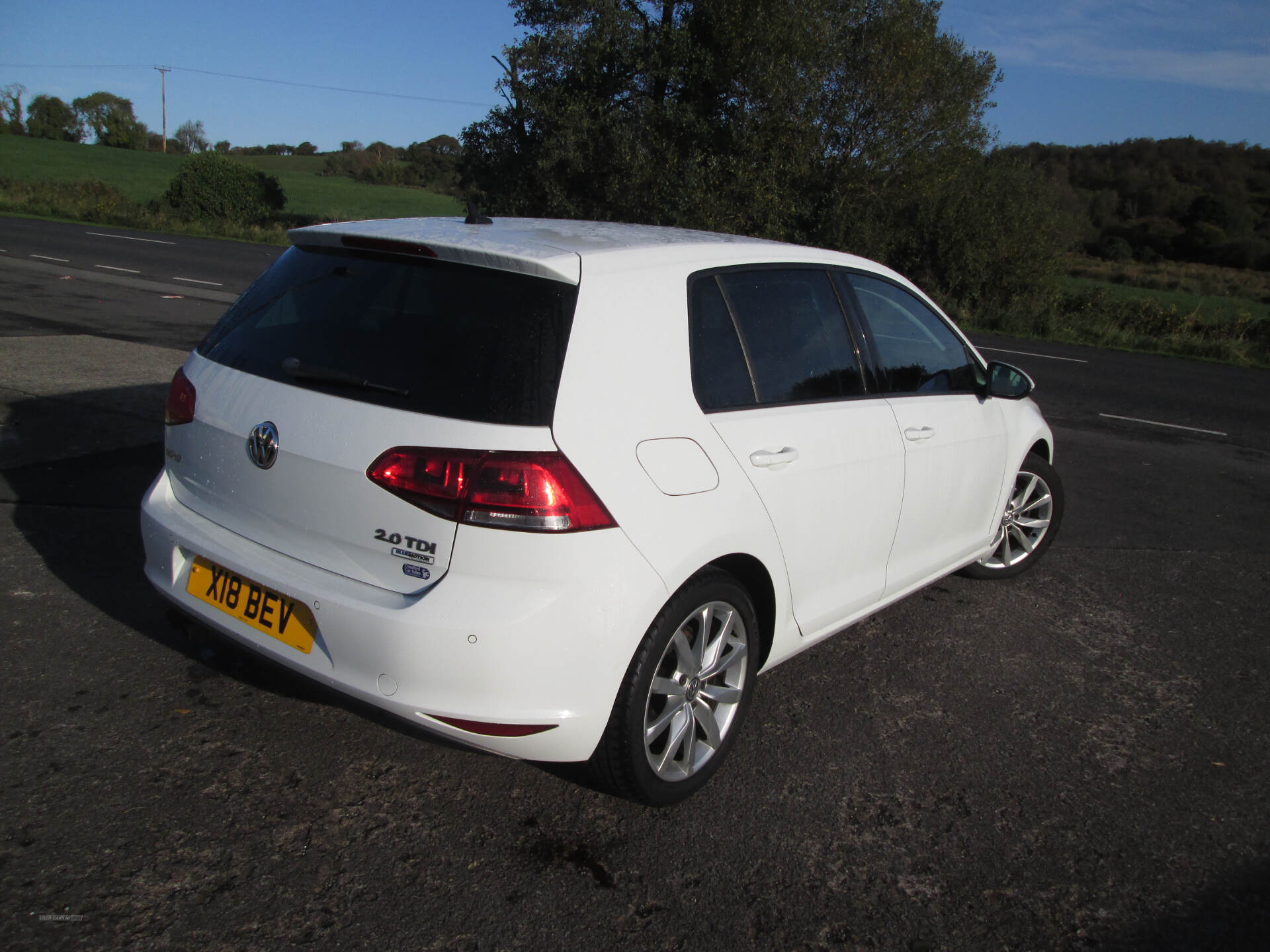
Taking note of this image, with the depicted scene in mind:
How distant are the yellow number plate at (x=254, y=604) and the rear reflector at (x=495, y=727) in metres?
0.42

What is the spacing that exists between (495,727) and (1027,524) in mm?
3615

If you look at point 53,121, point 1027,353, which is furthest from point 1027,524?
point 53,121

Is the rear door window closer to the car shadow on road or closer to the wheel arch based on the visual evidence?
the wheel arch

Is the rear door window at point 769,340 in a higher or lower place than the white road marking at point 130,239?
A: higher

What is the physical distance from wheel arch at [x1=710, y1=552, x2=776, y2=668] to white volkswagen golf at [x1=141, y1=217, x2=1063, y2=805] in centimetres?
1

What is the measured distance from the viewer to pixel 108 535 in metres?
4.61

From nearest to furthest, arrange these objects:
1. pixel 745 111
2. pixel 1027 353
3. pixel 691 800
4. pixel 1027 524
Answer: pixel 691 800 < pixel 1027 524 < pixel 1027 353 < pixel 745 111

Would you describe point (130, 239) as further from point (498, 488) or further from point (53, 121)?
point (53, 121)

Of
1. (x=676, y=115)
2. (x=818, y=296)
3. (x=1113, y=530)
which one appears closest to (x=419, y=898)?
(x=818, y=296)

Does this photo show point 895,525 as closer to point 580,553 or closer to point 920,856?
point 920,856

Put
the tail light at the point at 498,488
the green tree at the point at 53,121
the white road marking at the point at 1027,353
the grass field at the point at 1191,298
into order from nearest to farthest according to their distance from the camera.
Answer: the tail light at the point at 498,488 < the white road marking at the point at 1027,353 < the grass field at the point at 1191,298 < the green tree at the point at 53,121

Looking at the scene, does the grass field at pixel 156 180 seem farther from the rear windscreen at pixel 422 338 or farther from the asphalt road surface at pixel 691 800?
the rear windscreen at pixel 422 338

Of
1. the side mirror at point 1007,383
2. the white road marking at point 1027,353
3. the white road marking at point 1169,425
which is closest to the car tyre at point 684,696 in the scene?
the side mirror at point 1007,383

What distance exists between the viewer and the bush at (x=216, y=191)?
37500 millimetres
